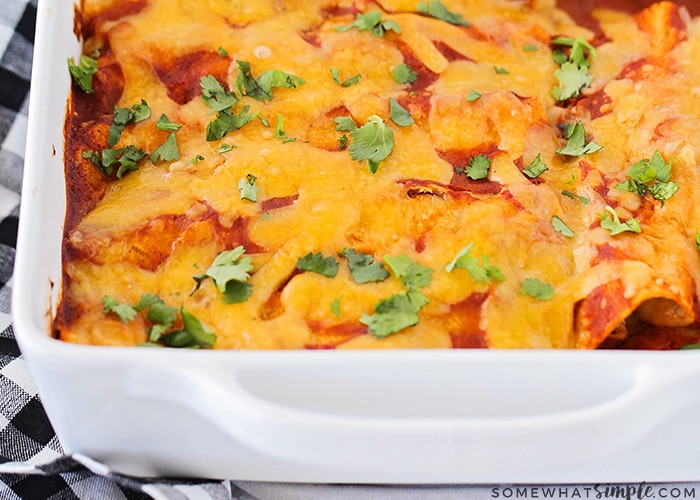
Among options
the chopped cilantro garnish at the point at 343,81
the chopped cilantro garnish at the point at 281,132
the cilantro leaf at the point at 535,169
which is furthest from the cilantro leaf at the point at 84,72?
the cilantro leaf at the point at 535,169

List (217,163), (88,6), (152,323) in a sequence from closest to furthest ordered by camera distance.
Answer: (152,323) < (217,163) < (88,6)

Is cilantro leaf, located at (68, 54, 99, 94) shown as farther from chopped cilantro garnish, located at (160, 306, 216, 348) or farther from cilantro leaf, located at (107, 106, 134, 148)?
chopped cilantro garnish, located at (160, 306, 216, 348)

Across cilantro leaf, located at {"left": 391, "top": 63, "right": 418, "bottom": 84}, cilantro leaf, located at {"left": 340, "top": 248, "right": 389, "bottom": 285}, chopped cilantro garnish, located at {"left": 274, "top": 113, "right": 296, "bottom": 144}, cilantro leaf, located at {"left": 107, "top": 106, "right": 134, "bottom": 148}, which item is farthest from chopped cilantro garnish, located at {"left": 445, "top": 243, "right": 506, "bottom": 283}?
cilantro leaf, located at {"left": 107, "top": 106, "right": 134, "bottom": 148}

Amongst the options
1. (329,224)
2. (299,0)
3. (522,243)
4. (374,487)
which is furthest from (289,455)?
(299,0)

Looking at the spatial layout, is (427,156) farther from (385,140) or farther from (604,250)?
(604,250)

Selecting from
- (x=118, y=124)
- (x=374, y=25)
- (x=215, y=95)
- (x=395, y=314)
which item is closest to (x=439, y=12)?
(x=374, y=25)

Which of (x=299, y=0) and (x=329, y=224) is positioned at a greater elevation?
(x=299, y=0)

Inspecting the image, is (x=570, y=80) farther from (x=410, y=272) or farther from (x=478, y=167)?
(x=410, y=272)
